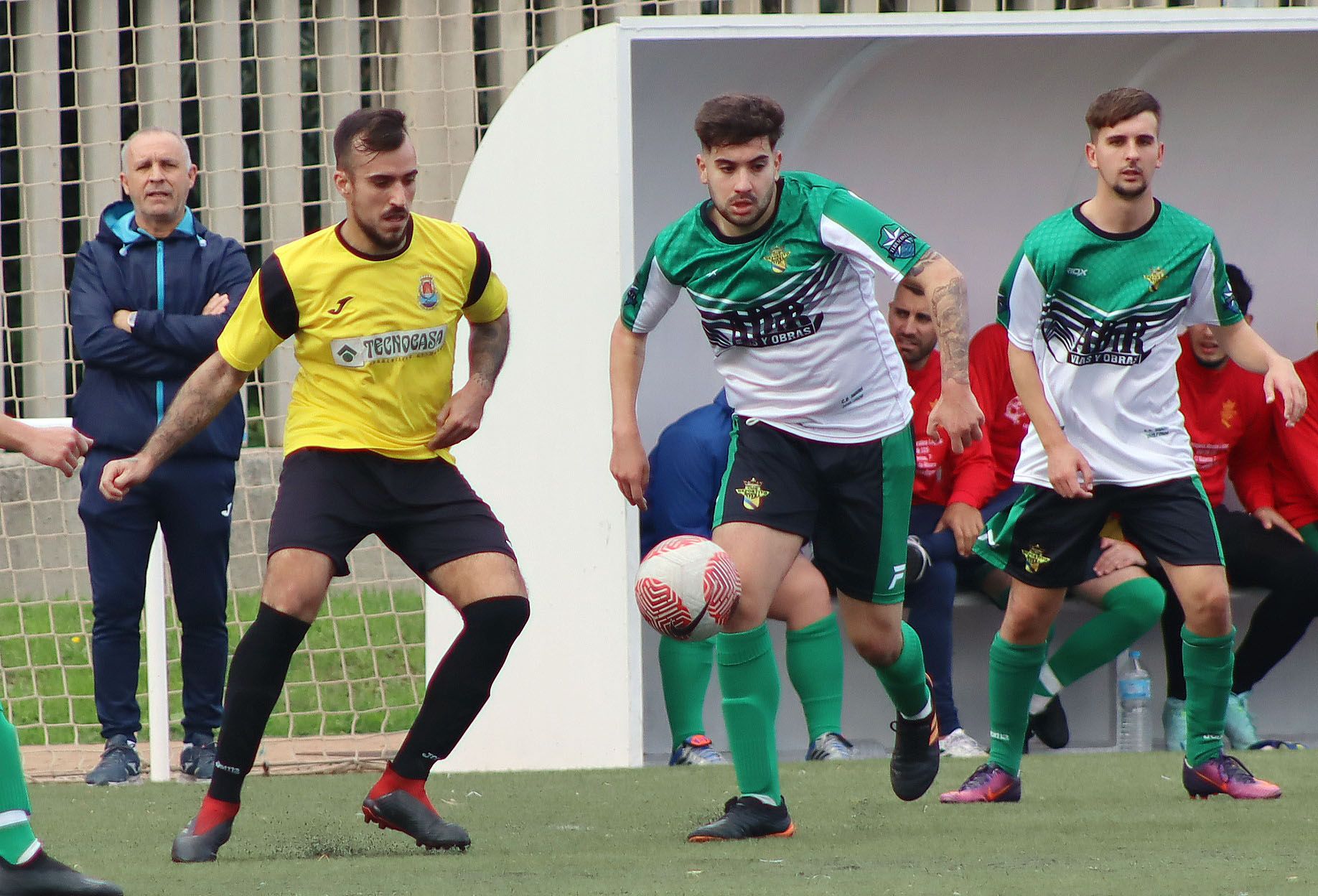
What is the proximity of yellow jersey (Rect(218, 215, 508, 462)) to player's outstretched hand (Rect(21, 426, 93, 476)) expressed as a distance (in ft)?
1.59

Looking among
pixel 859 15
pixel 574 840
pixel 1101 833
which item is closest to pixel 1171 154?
pixel 859 15

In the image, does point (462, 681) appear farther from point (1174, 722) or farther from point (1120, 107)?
point (1174, 722)

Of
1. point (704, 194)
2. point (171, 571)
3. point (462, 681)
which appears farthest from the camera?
point (704, 194)

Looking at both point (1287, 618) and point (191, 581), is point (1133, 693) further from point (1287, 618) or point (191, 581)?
point (191, 581)

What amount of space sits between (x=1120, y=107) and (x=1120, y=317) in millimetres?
A: 586

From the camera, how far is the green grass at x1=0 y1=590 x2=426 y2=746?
8.45 m

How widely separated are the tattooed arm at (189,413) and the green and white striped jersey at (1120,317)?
2.19 m

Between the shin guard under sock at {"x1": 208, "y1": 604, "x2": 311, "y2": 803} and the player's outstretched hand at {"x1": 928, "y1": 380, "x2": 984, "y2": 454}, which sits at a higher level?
the player's outstretched hand at {"x1": 928, "y1": 380, "x2": 984, "y2": 454}

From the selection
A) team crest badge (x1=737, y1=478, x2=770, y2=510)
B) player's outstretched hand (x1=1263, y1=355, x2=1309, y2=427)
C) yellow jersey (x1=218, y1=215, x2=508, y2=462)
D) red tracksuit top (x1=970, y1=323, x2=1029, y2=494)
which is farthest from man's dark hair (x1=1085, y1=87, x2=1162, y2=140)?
red tracksuit top (x1=970, y1=323, x2=1029, y2=494)

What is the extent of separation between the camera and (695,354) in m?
7.87

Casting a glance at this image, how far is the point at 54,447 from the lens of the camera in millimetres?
4066

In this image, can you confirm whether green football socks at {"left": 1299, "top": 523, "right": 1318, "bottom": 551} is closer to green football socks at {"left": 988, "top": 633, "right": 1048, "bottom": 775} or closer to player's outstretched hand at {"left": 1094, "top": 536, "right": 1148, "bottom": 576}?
player's outstretched hand at {"left": 1094, "top": 536, "right": 1148, "bottom": 576}

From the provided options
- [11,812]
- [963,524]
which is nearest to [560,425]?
[963,524]

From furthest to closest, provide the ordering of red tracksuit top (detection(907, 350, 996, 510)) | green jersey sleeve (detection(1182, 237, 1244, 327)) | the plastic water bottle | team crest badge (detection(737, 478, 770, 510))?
the plastic water bottle, red tracksuit top (detection(907, 350, 996, 510)), green jersey sleeve (detection(1182, 237, 1244, 327)), team crest badge (detection(737, 478, 770, 510))
